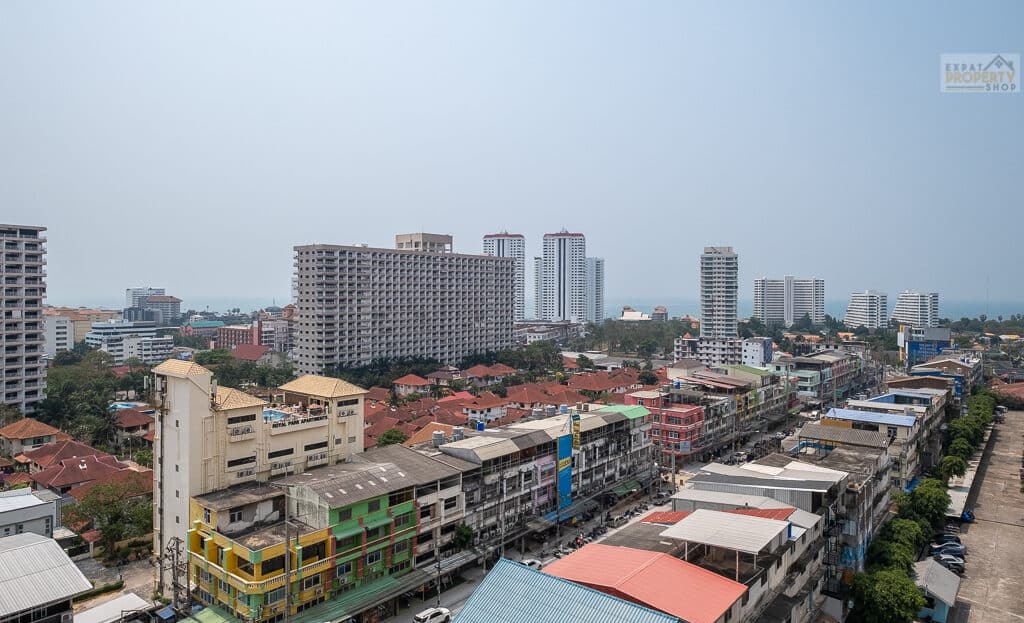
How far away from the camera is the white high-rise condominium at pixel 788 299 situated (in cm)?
14400

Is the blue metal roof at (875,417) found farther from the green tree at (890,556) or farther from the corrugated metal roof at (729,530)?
the corrugated metal roof at (729,530)

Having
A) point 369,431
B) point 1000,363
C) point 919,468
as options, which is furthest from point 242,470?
point 1000,363

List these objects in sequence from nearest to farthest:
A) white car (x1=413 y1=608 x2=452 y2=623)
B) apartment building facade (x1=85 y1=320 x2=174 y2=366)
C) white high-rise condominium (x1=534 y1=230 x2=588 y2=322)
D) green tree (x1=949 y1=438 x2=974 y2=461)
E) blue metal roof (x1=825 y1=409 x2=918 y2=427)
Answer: white car (x1=413 y1=608 x2=452 y2=623) < blue metal roof (x1=825 y1=409 x2=918 y2=427) < green tree (x1=949 y1=438 x2=974 y2=461) < apartment building facade (x1=85 y1=320 x2=174 y2=366) < white high-rise condominium (x1=534 y1=230 x2=588 y2=322)

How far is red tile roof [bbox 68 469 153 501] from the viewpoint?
26.5m

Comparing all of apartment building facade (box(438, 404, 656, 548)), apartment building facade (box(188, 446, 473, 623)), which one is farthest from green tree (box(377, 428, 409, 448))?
apartment building facade (box(188, 446, 473, 623))

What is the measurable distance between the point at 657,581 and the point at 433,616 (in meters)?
8.44

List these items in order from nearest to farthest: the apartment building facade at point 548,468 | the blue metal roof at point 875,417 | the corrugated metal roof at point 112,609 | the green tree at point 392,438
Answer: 1. the corrugated metal roof at point 112,609
2. the apartment building facade at point 548,468
3. the blue metal roof at point 875,417
4. the green tree at point 392,438

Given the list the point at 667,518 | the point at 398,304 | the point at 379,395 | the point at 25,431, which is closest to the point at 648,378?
the point at 379,395

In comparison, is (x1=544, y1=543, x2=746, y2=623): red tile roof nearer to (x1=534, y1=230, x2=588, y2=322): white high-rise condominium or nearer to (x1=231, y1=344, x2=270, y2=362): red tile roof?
(x1=231, y1=344, x2=270, y2=362): red tile roof

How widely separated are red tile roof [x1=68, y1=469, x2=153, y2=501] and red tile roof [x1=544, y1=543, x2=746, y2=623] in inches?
780

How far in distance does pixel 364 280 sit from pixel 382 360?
8.38 meters

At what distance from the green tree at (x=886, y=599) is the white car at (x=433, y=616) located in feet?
39.9

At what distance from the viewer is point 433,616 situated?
1967 cm

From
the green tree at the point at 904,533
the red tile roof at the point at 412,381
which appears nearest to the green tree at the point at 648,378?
the red tile roof at the point at 412,381
